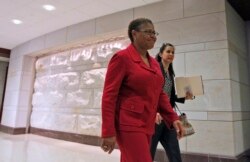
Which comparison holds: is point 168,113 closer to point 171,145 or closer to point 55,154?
point 171,145

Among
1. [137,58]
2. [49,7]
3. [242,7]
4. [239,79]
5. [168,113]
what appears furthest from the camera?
[49,7]

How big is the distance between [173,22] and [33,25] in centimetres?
367

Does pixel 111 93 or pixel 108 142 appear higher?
pixel 111 93

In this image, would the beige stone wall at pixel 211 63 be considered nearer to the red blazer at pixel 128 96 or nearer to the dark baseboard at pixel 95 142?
the dark baseboard at pixel 95 142

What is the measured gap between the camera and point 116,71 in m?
1.22

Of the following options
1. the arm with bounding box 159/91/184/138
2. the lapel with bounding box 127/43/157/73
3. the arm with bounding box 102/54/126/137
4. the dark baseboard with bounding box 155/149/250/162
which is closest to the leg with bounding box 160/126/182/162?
the arm with bounding box 159/91/184/138

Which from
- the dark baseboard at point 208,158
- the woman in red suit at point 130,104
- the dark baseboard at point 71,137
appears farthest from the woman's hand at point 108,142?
the dark baseboard at point 71,137

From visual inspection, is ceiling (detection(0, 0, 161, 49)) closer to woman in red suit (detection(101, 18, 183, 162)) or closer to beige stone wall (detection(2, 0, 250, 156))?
beige stone wall (detection(2, 0, 250, 156))

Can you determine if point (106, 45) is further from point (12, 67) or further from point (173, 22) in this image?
point (12, 67)

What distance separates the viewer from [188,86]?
91.0 inches

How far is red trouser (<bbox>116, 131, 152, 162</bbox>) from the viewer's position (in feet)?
3.71

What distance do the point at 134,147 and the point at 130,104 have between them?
0.23m

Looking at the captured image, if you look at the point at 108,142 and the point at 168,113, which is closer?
the point at 108,142

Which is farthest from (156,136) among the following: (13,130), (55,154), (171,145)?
(13,130)
